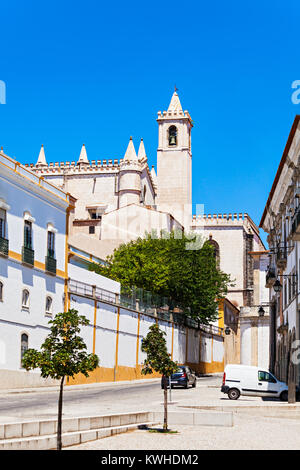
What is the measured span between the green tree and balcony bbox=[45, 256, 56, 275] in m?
15.7

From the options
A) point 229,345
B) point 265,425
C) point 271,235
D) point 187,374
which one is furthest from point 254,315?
point 265,425

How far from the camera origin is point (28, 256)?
37.6 meters

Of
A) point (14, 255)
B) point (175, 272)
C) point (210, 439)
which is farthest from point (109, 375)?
point (210, 439)

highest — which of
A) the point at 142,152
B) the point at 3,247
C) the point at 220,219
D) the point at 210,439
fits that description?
the point at 142,152

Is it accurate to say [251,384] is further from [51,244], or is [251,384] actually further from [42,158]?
[42,158]

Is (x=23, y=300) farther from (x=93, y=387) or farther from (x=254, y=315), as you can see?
(x=254, y=315)

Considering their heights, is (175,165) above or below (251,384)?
above

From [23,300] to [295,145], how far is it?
14.9m

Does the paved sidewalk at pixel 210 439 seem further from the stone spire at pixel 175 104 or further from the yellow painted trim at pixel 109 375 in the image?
the stone spire at pixel 175 104

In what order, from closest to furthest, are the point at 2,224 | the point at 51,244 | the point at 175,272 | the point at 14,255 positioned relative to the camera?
the point at 2,224 < the point at 14,255 < the point at 51,244 < the point at 175,272

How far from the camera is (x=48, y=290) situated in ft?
129

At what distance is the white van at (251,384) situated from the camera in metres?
32.5

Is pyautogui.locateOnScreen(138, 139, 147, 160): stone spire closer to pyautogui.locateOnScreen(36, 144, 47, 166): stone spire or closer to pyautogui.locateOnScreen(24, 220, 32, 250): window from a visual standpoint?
pyautogui.locateOnScreen(36, 144, 47, 166): stone spire

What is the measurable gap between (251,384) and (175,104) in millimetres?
70789
